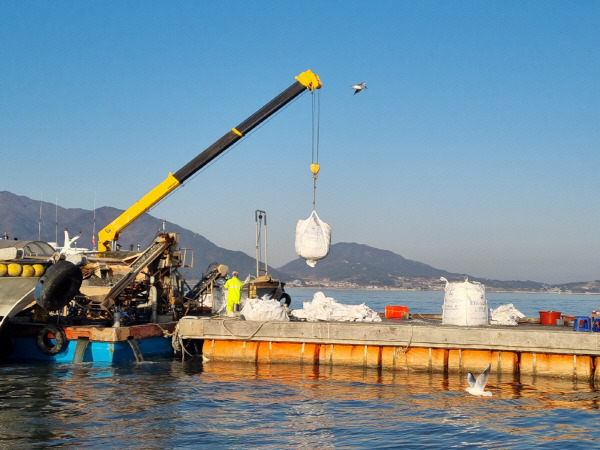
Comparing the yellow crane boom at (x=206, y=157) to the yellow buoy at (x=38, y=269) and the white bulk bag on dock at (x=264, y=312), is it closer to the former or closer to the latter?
the yellow buoy at (x=38, y=269)

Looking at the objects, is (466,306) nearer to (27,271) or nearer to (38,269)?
(38,269)

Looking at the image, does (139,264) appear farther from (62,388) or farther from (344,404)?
(344,404)

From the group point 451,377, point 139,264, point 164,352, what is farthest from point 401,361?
point 139,264

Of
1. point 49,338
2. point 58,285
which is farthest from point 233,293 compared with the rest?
point 49,338

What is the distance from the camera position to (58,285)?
18.5 metres

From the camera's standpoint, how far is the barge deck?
16547mm

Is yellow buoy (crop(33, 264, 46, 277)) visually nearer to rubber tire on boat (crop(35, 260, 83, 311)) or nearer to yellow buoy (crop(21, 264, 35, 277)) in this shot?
yellow buoy (crop(21, 264, 35, 277))

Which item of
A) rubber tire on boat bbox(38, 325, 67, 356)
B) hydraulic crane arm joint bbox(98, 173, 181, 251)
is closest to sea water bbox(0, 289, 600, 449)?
rubber tire on boat bbox(38, 325, 67, 356)

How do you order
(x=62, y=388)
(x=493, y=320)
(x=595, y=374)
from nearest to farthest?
(x=62, y=388) < (x=595, y=374) < (x=493, y=320)

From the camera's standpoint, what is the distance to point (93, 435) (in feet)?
36.6

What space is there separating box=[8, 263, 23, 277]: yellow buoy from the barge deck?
16.5 ft

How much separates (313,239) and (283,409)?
23.6 ft

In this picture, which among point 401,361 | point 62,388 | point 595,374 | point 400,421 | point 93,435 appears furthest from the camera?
point 401,361

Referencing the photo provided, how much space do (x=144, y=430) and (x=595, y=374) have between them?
11564 mm
